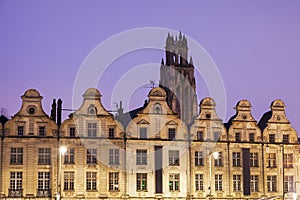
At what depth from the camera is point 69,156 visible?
58875mm

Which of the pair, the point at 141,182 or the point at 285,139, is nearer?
the point at 141,182

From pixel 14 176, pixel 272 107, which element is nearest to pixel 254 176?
pixel 272 107

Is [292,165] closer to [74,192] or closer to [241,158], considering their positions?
[241,158]

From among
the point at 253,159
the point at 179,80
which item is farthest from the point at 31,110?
the point at 179,80

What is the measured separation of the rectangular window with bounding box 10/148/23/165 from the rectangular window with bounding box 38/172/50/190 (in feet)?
6.89

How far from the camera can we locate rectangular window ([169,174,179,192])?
200 ft

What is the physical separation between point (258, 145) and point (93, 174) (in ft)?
53.8

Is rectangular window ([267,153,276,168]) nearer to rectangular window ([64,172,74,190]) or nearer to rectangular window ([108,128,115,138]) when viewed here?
rectangular window ([108,128,115,138])

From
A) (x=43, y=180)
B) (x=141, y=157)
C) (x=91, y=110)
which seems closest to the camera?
(x=43, y=180)

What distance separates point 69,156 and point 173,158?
969cm

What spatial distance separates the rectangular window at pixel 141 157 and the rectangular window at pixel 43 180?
8268 millimetres

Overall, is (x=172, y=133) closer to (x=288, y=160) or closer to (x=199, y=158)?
(x=199, y=158)

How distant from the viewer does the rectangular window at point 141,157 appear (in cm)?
6022

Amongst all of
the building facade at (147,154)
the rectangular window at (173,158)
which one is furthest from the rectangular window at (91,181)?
the rectangular window at (173,158)
